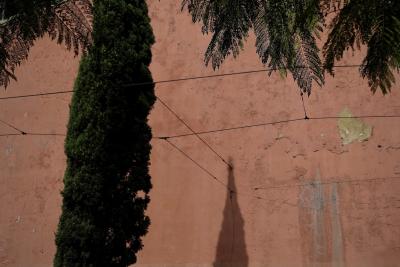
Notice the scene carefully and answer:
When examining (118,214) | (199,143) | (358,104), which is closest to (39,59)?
(199,143)

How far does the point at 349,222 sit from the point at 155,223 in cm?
356

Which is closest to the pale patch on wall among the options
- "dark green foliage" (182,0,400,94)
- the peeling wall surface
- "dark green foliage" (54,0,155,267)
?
the peeling wall surface

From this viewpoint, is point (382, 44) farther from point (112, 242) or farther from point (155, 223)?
point (155, 223)

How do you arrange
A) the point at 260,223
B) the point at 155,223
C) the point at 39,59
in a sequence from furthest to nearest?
the point at 39,59 → the point at 155,223 → the point at 260,223

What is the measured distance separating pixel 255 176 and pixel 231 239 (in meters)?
1.21

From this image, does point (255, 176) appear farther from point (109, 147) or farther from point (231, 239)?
point (109, 147)

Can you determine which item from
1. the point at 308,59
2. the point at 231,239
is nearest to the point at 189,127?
the point at 231,239

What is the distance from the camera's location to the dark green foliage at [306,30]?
318 centimetres

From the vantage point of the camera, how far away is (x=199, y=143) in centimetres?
1080

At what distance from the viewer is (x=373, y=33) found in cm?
328

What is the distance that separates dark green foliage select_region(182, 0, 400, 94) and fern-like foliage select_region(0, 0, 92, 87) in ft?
3.03

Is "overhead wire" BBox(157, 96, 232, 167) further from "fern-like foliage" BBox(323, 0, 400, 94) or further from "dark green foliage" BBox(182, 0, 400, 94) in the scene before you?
"fern-like foliage" BBox(323, 0, 400, 94)

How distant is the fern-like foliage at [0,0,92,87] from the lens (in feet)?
12.9

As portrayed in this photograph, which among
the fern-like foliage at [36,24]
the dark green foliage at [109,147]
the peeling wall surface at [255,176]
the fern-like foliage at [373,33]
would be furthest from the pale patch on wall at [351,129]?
the fern-like foliage at [373,33]
